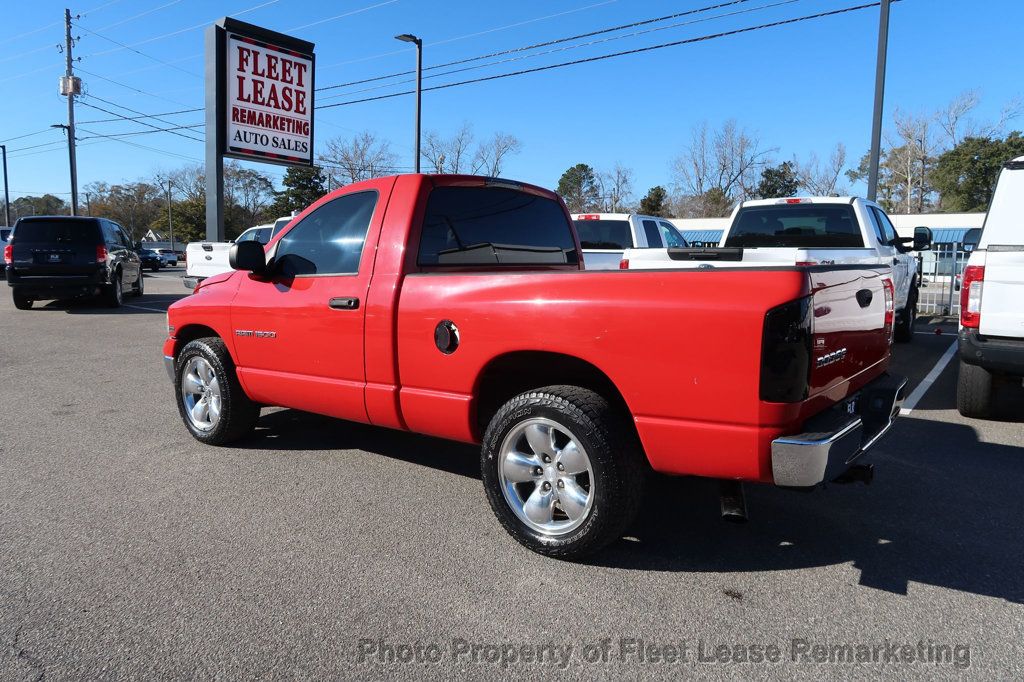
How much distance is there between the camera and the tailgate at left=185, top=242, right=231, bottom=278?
14.0m

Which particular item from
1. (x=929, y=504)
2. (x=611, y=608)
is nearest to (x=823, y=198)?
(x=929, y=504)

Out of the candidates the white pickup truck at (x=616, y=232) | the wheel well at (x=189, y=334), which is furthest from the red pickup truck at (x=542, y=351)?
the white pickup truck at (x=616, y=232)

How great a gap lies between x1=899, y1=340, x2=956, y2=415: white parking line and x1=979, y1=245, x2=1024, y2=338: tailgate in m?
0.90

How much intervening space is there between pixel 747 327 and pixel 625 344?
0.52m

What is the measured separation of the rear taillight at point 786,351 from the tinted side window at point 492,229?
1994mm

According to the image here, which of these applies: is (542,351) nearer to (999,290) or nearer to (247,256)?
(247,256)

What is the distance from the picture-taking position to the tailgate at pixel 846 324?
2838mm

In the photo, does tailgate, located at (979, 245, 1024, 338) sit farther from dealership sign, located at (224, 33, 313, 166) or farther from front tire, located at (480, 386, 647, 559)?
dealership sign, located at (224, 33, 313, 166)

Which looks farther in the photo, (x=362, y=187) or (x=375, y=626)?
(x=362, y=187)

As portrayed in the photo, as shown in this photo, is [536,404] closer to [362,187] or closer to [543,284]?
[543,284]

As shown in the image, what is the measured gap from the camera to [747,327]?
2.68 metres

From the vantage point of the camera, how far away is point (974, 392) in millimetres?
5836

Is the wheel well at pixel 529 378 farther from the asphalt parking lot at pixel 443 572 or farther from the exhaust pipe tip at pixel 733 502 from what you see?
the asphalt parking lot at pixel 443 572

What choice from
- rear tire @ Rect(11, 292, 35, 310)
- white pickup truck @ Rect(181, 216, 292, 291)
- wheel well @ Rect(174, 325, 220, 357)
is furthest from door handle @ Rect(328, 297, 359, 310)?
rear tire @ Rect(11, 292, 35, 310)
